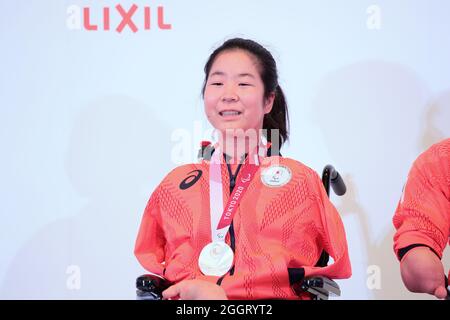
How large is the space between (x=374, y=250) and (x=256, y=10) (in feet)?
3.49

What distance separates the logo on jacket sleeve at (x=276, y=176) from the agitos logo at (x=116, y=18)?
88 centimetres

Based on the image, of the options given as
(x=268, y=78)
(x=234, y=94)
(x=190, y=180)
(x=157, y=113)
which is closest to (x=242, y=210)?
(x=190, y=180)

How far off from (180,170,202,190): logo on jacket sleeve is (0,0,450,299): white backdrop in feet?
1.40

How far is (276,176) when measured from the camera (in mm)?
2414

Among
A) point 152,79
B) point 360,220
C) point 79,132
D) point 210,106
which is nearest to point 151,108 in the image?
point 152,79

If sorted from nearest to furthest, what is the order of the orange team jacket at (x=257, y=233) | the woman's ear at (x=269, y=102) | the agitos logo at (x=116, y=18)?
the orange team jacket at (x=257, y=233), the woman's ear at (x=269, y=102), the agitos logo at (x=116, y=18)

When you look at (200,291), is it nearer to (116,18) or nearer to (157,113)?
(157,113)

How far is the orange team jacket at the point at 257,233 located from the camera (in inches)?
87.5

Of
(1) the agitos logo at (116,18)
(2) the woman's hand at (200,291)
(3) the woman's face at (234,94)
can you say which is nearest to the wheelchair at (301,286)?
(2) the woman's hand at (200,291)

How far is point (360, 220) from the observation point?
9.59ft

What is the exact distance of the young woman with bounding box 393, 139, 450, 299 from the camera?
7.00 ft

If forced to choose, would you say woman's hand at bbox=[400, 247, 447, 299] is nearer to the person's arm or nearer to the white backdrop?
the person's arm

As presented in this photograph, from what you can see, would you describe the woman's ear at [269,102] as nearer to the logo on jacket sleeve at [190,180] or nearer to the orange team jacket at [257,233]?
the orange team jacket at [257,233]

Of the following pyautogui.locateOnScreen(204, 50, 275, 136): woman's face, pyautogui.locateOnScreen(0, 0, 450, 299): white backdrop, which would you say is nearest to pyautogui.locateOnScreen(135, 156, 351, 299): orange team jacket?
pyautogui.locateOnScreen(204, 50, 275, 136): woman's face
